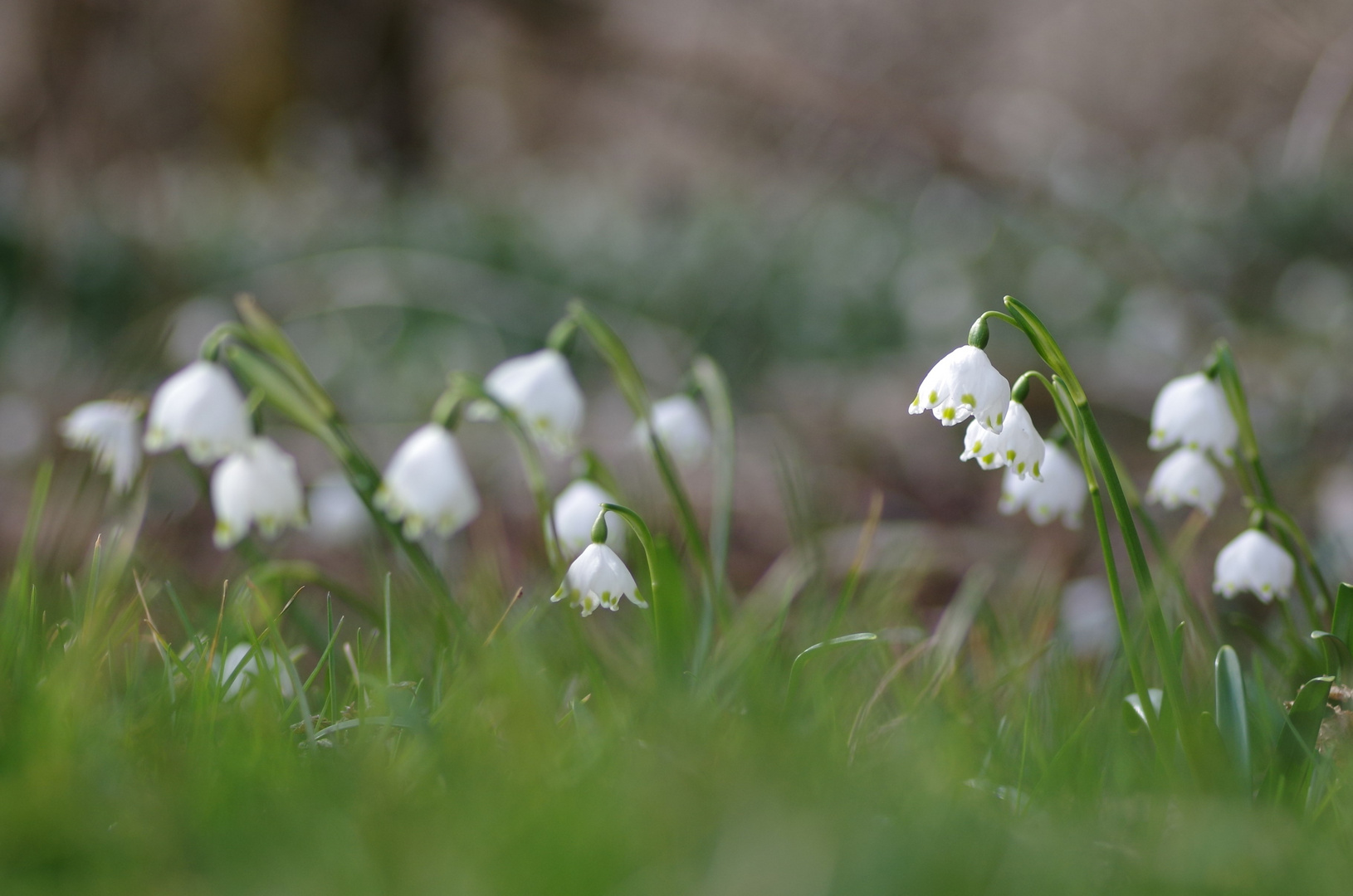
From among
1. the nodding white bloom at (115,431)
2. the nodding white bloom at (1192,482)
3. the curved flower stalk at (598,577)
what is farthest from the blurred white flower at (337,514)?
the nodding white bloom at (1192,482)

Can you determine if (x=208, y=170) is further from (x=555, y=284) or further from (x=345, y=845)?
(x=345, y=845)

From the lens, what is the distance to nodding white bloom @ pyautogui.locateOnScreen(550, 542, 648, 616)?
1136mm

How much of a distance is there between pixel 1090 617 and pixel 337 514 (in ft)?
6.84

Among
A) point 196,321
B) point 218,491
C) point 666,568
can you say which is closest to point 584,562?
point 666,568

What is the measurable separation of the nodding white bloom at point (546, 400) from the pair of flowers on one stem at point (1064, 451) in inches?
23.0

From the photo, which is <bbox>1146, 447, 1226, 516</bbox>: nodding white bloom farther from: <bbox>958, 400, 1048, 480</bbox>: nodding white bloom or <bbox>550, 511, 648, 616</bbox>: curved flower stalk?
<bbox>550, 511, 648, 616</bbox>: curved flower stalk

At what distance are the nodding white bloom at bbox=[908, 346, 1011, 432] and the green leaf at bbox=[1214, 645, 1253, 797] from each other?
0.31 meters

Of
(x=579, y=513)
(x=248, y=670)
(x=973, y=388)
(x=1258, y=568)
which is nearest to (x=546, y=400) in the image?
(x=579, y=513)

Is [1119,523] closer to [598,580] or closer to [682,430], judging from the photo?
[598,580]

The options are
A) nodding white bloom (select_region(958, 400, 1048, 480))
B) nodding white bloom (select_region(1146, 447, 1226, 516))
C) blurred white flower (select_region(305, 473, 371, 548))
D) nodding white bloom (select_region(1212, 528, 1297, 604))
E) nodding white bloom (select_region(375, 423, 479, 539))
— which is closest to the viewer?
nodding white bloom (select_region(958, 400, 1048, 480))

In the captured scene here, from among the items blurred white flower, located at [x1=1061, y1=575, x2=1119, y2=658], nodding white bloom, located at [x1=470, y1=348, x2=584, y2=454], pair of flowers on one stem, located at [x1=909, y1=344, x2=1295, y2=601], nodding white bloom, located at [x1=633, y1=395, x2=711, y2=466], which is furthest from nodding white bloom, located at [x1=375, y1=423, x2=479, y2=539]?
blurred white flower, located at [x1=1061, y1=575, x2=1119, y2=658]

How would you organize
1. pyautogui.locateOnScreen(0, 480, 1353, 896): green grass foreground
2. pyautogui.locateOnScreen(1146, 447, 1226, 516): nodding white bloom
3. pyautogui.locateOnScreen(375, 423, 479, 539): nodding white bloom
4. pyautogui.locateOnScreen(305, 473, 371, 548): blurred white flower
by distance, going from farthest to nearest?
pyautogui.locateOnScreen(305, 473, 371, 548): blurred white flower → pyautogui.locateOnScreen(375, 423, 479, 539): nodding white bloom → pyautogui.locateOnScreen(1146, 447, 1226, 516): nodding white bloom → pyautogui.locateOnScreen(0, 480, 1353, 896): green grass foreground

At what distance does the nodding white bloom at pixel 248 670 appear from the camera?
3.49 feet

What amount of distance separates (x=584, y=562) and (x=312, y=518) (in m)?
2.43
